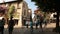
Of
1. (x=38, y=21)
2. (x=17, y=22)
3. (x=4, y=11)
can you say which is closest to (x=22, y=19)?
(x=17, y=22)

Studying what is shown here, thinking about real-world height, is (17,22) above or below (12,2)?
below

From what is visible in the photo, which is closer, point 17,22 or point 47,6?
point 47,6

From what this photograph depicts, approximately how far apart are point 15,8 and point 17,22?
405cm

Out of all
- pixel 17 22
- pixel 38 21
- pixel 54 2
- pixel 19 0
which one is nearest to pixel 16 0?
pixel 19 0

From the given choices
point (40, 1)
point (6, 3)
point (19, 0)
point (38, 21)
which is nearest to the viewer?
point (40, 1)

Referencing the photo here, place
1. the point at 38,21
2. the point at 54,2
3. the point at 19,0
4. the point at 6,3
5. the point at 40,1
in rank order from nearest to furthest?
the point at 54,2 → the point at 40,1 → the point at 38,21 → the point at 19,0 → the point at 6,3

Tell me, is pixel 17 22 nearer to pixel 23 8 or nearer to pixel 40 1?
pixel 23 8

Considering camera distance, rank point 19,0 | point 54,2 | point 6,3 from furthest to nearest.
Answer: point 6,3, point 19,0, point 54,2

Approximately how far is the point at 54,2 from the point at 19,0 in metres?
40.6

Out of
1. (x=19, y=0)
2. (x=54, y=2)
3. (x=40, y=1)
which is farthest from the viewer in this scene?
(x=19, y=0)

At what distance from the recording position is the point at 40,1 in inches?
1015

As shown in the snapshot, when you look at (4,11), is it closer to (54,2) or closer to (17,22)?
(17,22)

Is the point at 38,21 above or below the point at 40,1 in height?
below

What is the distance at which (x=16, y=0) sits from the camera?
65.8 meters
